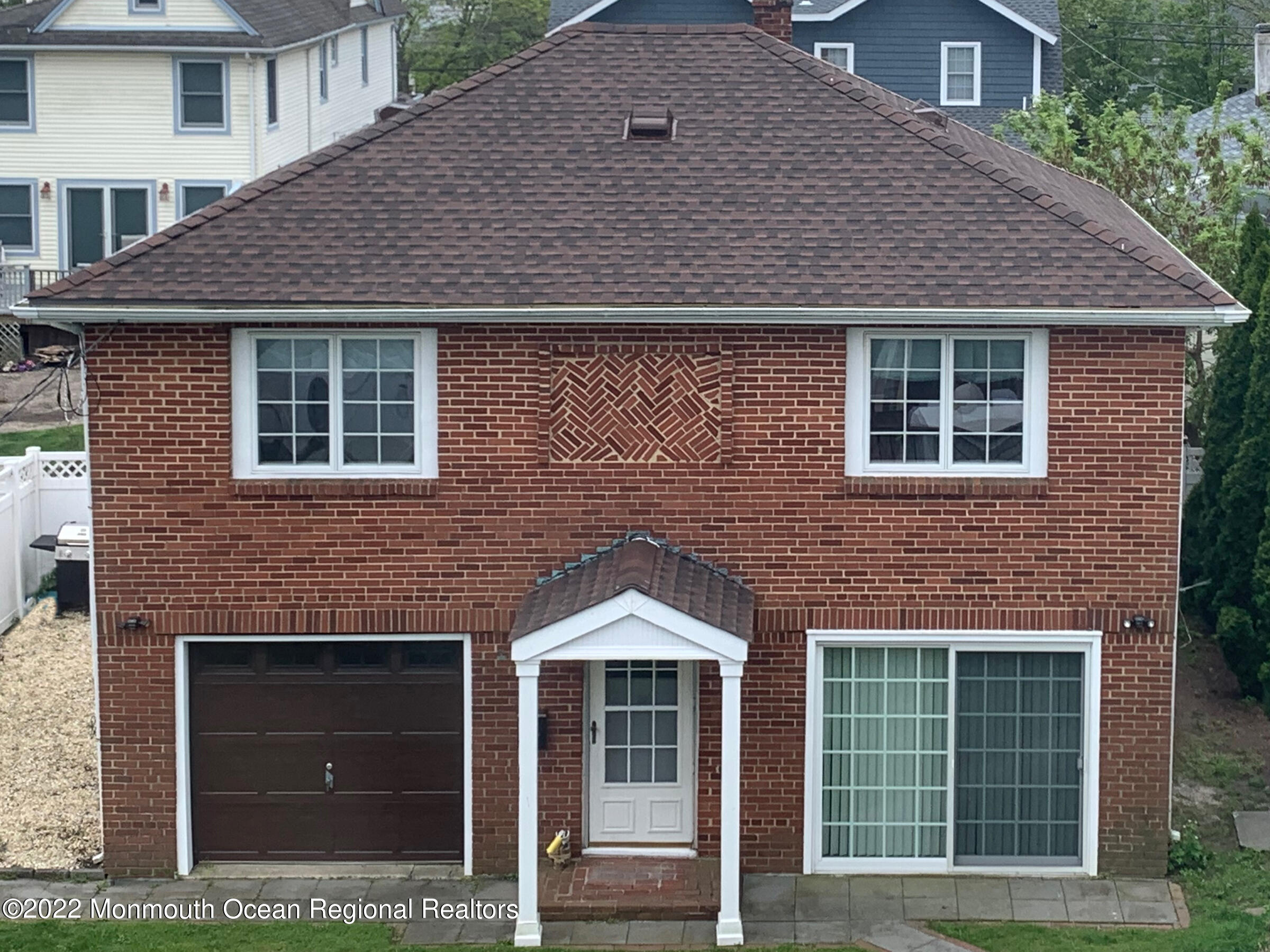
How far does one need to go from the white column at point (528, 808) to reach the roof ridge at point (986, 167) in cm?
546

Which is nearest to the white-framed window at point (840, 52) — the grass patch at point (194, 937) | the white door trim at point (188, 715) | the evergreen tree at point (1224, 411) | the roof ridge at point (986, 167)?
the evergreen tree at point (1224, 411)

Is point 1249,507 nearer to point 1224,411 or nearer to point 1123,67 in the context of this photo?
point 1224,411

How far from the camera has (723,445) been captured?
15438mm

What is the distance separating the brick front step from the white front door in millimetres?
216

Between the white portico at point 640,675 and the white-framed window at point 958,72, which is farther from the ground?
the white-framed window at point 958,72

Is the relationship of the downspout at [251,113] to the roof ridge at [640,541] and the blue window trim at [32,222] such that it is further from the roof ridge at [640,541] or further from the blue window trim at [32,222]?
the roof ridge at [640,541]

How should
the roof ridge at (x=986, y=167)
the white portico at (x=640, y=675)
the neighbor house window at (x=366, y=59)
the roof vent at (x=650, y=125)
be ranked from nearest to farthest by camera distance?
1. the white portico at (x=640, y=675)
2. the roof ridge at (x=986, y=167)
3. the roof vent at (x=650, y=125)
4. the neighbor house window at (x=366, y=59)

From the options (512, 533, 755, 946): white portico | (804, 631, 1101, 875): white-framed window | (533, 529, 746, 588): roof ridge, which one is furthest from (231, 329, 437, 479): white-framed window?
(804, 631, 1101, 875): white-framed window

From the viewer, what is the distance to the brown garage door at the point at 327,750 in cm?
1575

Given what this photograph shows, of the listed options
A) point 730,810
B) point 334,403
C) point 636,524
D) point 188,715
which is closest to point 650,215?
point 636,524

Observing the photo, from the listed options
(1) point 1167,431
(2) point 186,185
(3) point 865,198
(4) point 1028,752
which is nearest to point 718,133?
(3) point 865,198

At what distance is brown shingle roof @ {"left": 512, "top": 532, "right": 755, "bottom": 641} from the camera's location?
1442 centimetres

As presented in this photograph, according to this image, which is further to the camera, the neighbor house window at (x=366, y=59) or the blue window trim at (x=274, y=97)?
the neighbor house window at (x=366, y=59)

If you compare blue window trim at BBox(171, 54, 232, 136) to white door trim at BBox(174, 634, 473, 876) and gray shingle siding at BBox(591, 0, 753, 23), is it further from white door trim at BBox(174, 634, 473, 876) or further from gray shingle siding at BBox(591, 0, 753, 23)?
white door trim at BBox(174, 634, 473, 876)
